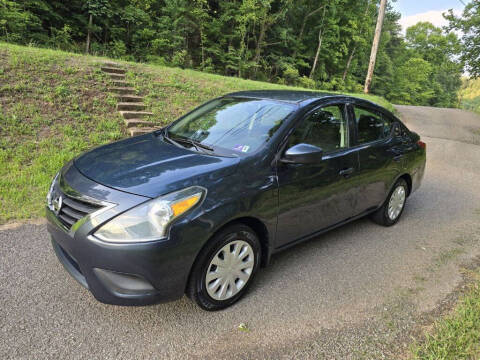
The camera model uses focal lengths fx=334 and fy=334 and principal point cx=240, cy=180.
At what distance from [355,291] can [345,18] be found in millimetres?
34426

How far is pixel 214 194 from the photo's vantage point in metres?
2.41

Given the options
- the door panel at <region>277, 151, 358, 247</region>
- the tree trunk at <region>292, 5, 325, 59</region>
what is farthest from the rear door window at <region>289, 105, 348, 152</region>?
the tree trunk at <region>292, 5, 325, 59</region>

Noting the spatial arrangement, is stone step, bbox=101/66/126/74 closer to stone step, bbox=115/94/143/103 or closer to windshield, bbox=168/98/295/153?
stone step, bbox=115/94/143/103

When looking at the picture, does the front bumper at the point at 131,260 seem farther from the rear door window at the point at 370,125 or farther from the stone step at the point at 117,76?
the stone step at the point at 117,76

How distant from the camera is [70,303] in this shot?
8.45 feet

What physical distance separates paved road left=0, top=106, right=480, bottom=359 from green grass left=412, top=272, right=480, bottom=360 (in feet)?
0.53

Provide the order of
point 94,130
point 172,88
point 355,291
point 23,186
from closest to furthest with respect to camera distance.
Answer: point 355,291 < point 23,186 < point 94,130 < point 172,88

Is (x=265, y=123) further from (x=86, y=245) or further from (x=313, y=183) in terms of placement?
(x=86, y=245)

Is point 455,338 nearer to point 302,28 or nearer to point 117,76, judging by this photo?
point 117,76

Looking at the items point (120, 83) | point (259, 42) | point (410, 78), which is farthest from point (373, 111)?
point (410, 78)

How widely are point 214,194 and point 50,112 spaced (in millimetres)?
5025

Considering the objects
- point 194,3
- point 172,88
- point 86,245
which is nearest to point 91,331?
point 86,245

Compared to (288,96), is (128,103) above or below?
below

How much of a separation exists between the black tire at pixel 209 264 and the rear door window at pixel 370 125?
1.88 metres
